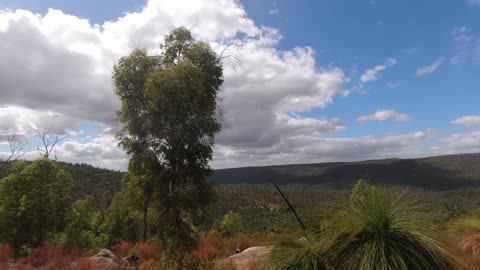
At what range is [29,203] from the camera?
21016mm

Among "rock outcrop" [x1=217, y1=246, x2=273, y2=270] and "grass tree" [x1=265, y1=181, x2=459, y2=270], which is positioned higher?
"grass tree" [x1=265, y1=181, x2=459, y2=270]

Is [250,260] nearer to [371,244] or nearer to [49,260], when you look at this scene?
[371,244]

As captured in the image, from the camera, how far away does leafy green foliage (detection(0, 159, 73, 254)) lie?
2092 centimetres

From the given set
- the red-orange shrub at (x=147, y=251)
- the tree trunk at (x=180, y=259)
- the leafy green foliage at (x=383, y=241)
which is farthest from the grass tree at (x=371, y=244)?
the red-orange shrub at (x=147, y=251)

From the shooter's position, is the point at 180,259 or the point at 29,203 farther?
the point at 29,203

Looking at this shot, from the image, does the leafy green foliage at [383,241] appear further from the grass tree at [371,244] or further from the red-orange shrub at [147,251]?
Result: the red-orange shrub at [147,251]

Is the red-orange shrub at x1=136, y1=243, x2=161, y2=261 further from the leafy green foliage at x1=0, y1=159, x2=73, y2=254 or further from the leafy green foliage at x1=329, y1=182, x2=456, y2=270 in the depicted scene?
the leafy green foliage at x1=329, y1=182, x2=456, y2=270

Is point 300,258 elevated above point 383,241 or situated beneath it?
situated beneath

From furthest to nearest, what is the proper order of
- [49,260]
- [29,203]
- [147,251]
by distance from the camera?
[29,203] < [147,251] < [49,260]

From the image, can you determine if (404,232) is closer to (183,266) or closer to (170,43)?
(183,266)

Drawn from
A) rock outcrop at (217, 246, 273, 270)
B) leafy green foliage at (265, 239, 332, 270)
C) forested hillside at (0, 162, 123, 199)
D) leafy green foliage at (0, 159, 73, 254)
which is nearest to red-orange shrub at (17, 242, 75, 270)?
rock outcrop at (217, 246, 273, 270)

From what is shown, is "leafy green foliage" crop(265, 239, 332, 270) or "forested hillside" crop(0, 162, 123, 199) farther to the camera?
"forested hillside" crop(0, 162, 123, 199)

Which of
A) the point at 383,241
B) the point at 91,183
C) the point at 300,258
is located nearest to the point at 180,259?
the point at 300,258

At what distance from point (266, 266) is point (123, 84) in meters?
8.37
